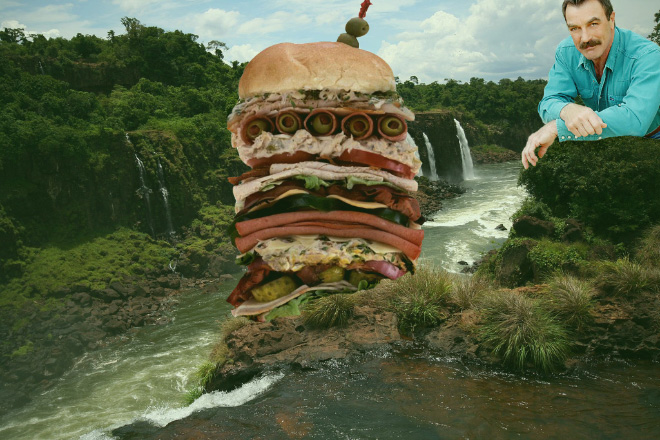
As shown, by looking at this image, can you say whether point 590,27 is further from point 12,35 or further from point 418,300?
point 12,35

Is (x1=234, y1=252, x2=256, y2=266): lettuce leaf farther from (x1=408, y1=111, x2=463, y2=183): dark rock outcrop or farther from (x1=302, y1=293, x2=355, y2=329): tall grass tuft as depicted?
(x1=408, y1=111, x2=463, y2=183): dark rock outcrop

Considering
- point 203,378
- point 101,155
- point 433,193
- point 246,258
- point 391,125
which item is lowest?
point 203,378

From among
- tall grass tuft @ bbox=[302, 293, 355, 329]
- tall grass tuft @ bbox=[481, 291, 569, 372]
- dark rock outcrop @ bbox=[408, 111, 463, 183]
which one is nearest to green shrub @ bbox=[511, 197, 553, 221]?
tall grass tuft @ bbox=[481, 291, 569, 372]

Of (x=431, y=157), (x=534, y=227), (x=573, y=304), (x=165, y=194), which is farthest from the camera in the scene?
(x=431, y=157)

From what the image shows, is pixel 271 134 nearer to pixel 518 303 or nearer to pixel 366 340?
pixel 366 340

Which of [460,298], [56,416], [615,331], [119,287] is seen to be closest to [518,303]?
[460,298]

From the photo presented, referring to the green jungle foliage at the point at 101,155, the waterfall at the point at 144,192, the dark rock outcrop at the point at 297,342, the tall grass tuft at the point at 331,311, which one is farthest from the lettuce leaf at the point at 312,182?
the waterfall at the point at 144,192

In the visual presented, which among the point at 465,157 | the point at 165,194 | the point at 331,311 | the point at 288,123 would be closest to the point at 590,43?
the point at 288,123
